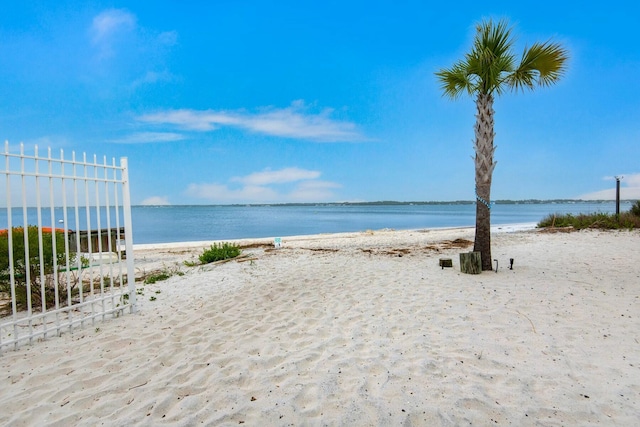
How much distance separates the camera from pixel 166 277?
8.34 metres

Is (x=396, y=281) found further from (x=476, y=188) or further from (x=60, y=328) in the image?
(x=60, y=328)

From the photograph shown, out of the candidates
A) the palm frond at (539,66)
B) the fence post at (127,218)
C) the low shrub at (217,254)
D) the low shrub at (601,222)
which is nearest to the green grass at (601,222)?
the low shrub at (601,222)

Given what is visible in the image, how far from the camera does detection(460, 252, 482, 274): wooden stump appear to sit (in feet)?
26.6

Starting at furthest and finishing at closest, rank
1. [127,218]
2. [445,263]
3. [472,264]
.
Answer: [445,263] < [472,264] < [127,218]

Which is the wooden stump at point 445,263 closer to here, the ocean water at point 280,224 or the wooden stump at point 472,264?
the wooden stump at point 472,264

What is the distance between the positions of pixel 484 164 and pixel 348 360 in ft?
20.6

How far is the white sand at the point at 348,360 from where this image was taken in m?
2.88

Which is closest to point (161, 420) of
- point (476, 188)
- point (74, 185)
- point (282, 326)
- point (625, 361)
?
point (282, 326)

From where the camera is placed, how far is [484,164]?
8.22 metres

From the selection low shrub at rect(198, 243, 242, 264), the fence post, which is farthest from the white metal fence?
low shrub at rect(198, 243, 242, 264)

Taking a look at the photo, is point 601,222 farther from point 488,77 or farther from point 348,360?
point 348,360

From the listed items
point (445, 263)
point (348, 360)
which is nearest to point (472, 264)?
point (445, 263)

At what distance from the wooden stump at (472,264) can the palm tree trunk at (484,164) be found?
43 centimetres

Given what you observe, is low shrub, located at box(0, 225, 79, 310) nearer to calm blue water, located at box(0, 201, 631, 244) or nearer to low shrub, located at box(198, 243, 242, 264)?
low shrub, located at box(198, 243, 242, 264)
